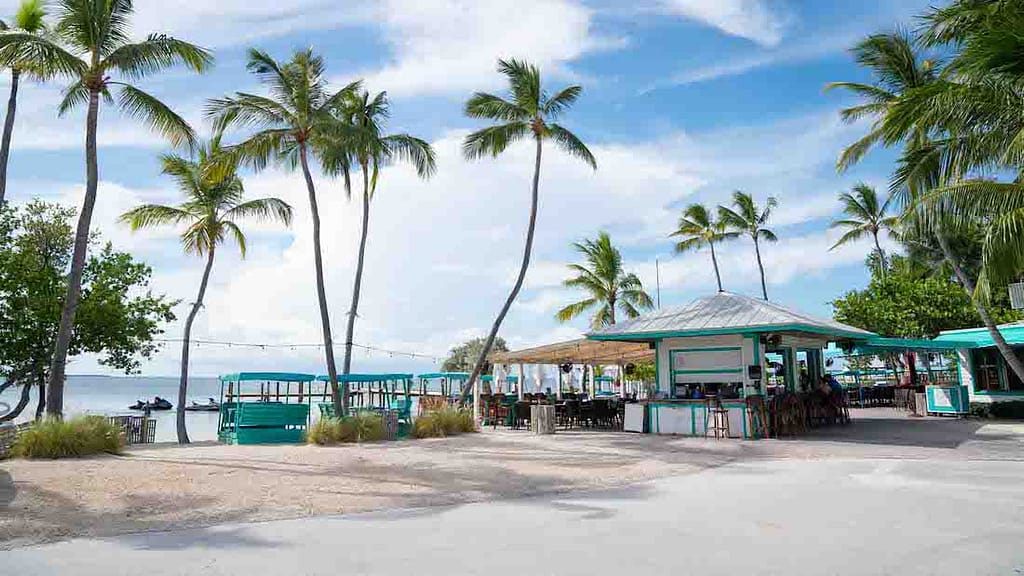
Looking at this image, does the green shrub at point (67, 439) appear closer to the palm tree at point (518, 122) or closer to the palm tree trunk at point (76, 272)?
the palm tree trunk at point (76, 272)

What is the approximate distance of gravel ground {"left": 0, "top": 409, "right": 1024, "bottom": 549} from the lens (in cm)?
712

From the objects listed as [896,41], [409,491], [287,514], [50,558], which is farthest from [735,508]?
[896,41]

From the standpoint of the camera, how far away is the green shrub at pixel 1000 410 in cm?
2014

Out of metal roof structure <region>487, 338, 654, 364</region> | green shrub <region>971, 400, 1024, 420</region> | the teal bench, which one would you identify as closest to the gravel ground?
the teal bench

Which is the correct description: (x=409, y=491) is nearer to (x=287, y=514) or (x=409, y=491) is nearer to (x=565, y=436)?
(x=287, y=514)

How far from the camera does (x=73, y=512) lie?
7.05 m

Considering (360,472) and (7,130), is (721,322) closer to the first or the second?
(360,472)

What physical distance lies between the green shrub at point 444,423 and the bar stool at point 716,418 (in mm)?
5894

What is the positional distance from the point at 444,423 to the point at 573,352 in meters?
4.94

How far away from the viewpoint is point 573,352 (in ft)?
66.6

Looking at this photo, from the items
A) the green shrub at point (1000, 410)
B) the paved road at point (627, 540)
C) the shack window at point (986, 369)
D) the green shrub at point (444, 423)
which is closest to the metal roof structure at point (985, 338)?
the shack window at point (986, 369)

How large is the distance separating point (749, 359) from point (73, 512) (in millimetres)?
13242

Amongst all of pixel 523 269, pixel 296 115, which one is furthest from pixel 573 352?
pixel 296 115

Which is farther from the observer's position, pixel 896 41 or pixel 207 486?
pixel 896 41
